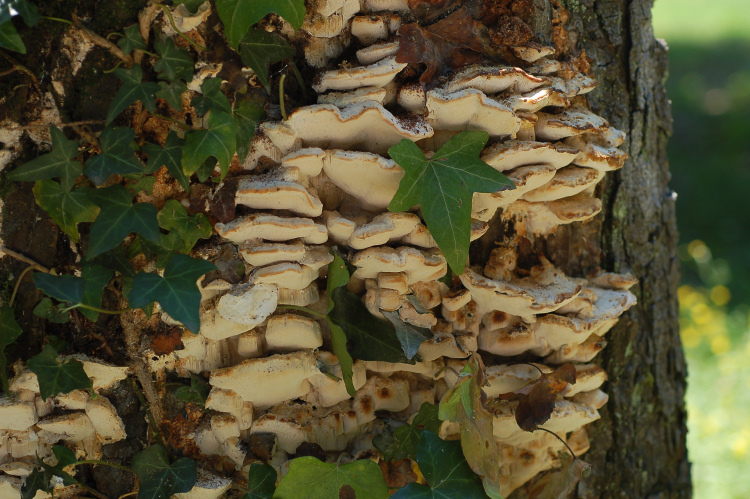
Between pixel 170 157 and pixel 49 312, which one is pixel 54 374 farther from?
pixel 170 157

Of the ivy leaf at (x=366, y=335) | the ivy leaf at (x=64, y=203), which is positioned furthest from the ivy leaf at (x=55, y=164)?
the ivy leaf at (x=366, y=335)

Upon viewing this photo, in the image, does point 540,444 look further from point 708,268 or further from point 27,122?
point 708,268

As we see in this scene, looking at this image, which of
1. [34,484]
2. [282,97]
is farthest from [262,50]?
[34,484]

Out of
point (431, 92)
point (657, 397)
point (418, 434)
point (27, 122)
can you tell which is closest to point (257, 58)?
Result: point (431, 92)

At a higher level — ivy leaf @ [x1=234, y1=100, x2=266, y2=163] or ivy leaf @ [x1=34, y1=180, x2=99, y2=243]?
ivy leaf @ [x1=234, y1=100, x2=266, y2=163]

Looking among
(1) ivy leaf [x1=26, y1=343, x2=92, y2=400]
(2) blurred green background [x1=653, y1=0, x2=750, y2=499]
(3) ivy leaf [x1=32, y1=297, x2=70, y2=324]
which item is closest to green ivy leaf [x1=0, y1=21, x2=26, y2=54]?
(3) ivy leaf [x1=32, y1=297, x2=70, y2=324]

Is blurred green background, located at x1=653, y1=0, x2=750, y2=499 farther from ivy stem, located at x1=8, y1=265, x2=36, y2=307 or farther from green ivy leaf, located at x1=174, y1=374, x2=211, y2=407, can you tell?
ivy stem, located at x1=8, y1=265, x2=36, y2=307
